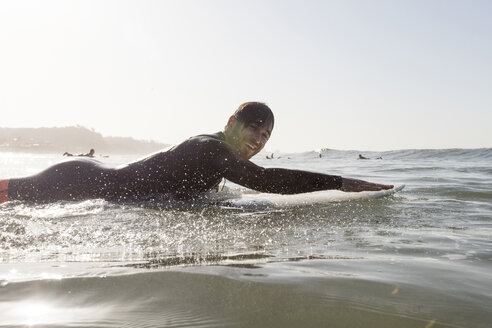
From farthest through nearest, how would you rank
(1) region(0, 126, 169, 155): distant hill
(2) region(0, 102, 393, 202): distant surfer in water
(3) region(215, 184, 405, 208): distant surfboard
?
(1) region(0, 126, 169, 155): distant hill
(3) region(215, 184, 405, 208): distant surfboard
(2) region(0, 102, 393, 202): distant surfer in water

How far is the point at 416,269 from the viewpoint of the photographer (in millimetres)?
1668

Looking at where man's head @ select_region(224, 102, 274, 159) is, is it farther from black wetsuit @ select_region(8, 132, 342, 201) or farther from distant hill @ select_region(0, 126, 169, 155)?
distant hill @ select_region(0, 126, 169, 155)

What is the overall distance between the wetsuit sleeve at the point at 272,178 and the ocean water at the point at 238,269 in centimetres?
25

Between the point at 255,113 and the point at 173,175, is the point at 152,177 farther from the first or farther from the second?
the point at 255,113

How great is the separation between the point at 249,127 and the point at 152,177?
96cm

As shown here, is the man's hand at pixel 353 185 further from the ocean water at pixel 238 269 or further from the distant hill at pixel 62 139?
the distant hill at pixel 62 139

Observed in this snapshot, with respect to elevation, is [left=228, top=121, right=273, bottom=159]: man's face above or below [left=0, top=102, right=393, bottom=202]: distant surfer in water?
above

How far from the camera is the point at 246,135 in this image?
3457mm

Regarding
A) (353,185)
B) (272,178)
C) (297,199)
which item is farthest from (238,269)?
(297,199)

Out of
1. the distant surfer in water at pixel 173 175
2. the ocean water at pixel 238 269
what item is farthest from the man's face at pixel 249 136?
the ocean water at pixel 238 269

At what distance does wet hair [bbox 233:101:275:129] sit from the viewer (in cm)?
341

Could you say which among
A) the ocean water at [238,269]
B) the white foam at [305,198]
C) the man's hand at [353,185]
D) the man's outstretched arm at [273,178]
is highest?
the man's outstretched arm at [273,178]


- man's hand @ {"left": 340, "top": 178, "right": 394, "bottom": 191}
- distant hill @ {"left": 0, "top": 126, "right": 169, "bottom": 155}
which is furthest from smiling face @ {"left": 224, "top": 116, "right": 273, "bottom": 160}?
distant hill @ {"left": 0, "top": 126, "right": 169, "bottom": 155}

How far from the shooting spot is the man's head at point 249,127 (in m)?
3.42
